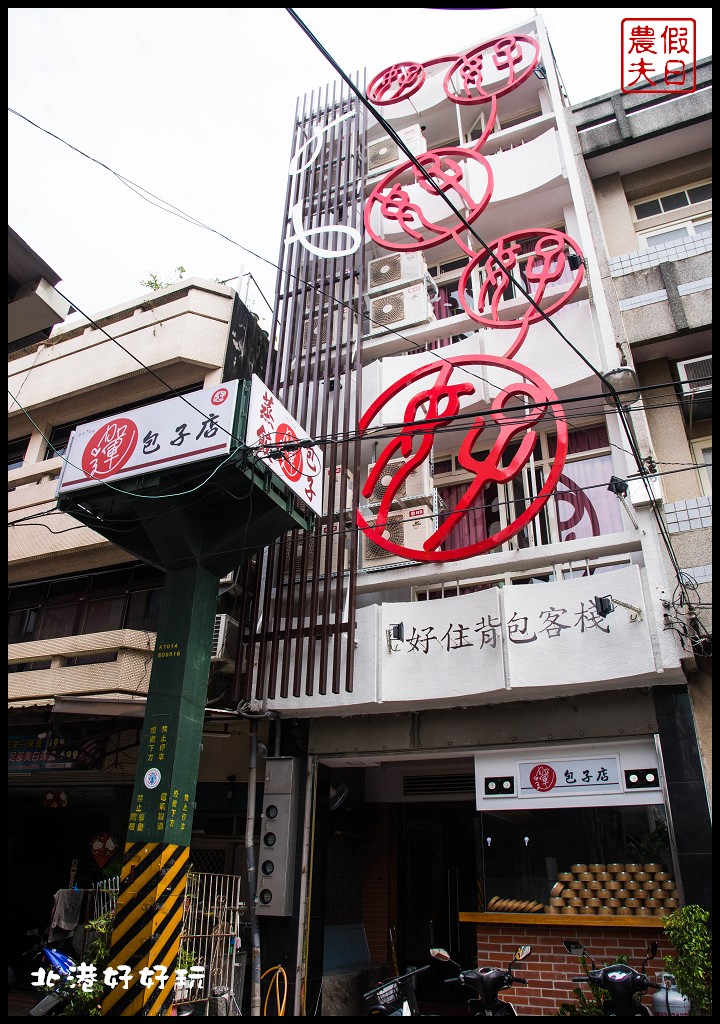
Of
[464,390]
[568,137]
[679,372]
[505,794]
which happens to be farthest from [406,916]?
[568,137]

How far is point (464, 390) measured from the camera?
37.4 feet

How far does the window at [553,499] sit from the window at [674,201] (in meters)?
4.67

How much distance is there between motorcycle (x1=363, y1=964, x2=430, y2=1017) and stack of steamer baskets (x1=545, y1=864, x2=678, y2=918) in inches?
112

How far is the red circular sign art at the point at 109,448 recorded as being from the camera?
9.49 m

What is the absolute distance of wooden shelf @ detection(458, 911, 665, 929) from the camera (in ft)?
28.5

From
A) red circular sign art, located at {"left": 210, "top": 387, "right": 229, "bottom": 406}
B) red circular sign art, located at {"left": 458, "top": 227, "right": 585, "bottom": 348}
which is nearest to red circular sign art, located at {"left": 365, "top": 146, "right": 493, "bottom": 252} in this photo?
red circular sign art, located at {"left": 458, "top": 227, "right": 585, "bottom": 348}

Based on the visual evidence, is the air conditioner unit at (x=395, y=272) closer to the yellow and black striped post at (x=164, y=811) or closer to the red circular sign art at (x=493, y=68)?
the red circular sign art at (x=493, y=68)

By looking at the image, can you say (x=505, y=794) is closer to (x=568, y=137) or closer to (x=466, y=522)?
(x=466, y=522)

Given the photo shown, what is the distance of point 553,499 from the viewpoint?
12.0 metres

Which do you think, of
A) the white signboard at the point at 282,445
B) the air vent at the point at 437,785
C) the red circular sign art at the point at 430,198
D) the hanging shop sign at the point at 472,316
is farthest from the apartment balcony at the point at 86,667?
the red circular sign art at the point at 430,198

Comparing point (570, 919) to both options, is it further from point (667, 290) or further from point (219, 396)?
point (667, 290)

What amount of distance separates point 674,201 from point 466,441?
7.02 m

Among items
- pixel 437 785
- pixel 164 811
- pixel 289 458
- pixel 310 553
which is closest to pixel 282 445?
pixel 289 458

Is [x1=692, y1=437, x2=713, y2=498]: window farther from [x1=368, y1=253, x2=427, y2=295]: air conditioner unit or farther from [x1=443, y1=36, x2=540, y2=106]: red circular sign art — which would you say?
[x1=443, y1=36, x2=540, y2=106]: red circular sign art
